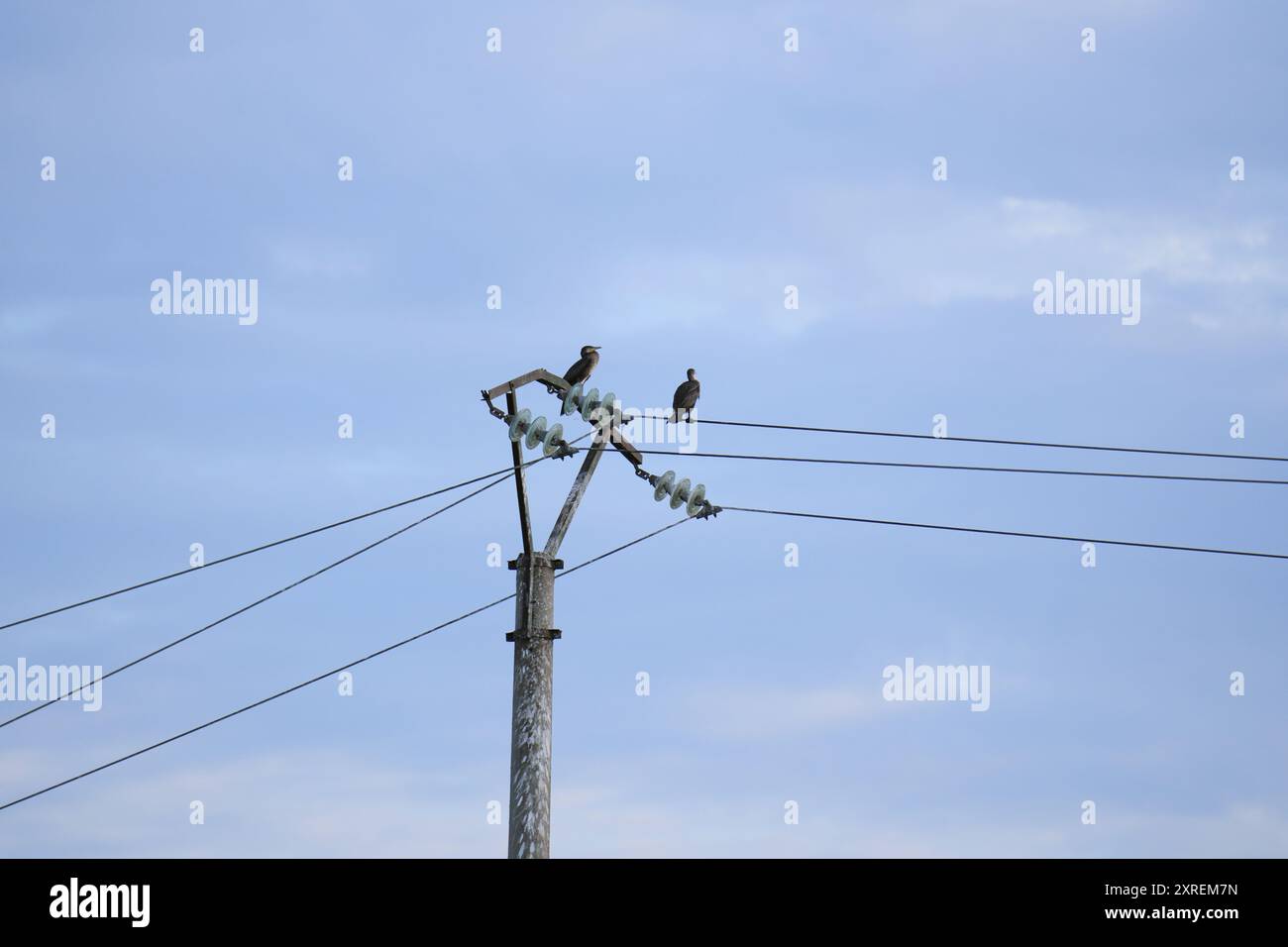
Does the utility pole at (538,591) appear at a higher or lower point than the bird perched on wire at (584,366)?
lower

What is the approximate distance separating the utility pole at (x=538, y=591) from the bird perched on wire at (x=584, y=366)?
188 cm

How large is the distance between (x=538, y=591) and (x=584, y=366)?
533 cm

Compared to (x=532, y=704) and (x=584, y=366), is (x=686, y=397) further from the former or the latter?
(x=532, y=704)

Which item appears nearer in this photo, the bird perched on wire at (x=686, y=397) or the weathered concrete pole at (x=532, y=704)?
the weathered concrete pole at (x=532, y=704)

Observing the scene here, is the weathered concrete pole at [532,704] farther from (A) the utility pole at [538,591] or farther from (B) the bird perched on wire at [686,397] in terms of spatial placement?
(B) the bird perched on wire at [686,397]

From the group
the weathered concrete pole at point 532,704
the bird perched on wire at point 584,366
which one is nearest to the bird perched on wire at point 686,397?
the bird perched on wire at point 584,366

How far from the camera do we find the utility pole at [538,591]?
1560 cm

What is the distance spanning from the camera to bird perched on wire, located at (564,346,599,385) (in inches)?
800

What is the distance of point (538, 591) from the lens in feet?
54.2

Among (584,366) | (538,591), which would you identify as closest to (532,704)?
(538,591)

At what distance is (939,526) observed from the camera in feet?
67.7

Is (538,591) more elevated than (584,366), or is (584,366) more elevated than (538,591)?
(584,366)
